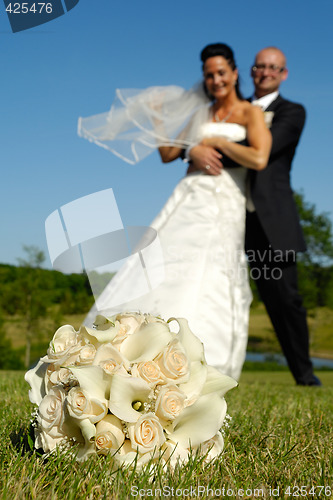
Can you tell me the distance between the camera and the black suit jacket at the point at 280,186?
5380 millimetres

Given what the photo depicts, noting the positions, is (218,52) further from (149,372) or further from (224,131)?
(149,372)

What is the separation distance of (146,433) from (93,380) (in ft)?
0.73

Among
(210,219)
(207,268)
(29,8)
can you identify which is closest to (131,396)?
(29,8)

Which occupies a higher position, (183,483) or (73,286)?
(183,483)

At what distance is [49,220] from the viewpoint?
5.82 feet

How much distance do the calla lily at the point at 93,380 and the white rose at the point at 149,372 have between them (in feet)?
0.28

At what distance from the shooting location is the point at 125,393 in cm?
153

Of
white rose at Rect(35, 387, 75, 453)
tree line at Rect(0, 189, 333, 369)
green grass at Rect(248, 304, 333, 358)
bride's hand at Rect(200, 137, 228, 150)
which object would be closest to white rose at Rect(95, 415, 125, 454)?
white rose at Rect(35, 387, 75, 453)

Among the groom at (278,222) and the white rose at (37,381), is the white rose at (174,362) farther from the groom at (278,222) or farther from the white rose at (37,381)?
the groom at (278,222)

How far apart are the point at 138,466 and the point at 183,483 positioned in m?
0.17

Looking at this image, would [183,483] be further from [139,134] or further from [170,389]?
[139,134]

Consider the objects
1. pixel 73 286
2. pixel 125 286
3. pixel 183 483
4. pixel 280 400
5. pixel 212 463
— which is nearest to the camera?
pixel 183 483

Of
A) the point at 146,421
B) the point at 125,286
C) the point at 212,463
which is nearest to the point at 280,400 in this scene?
the point at 125,286

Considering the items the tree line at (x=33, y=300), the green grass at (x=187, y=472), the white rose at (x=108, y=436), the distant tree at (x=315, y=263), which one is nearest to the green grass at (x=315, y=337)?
the distant tree at (x=315, y=263)
